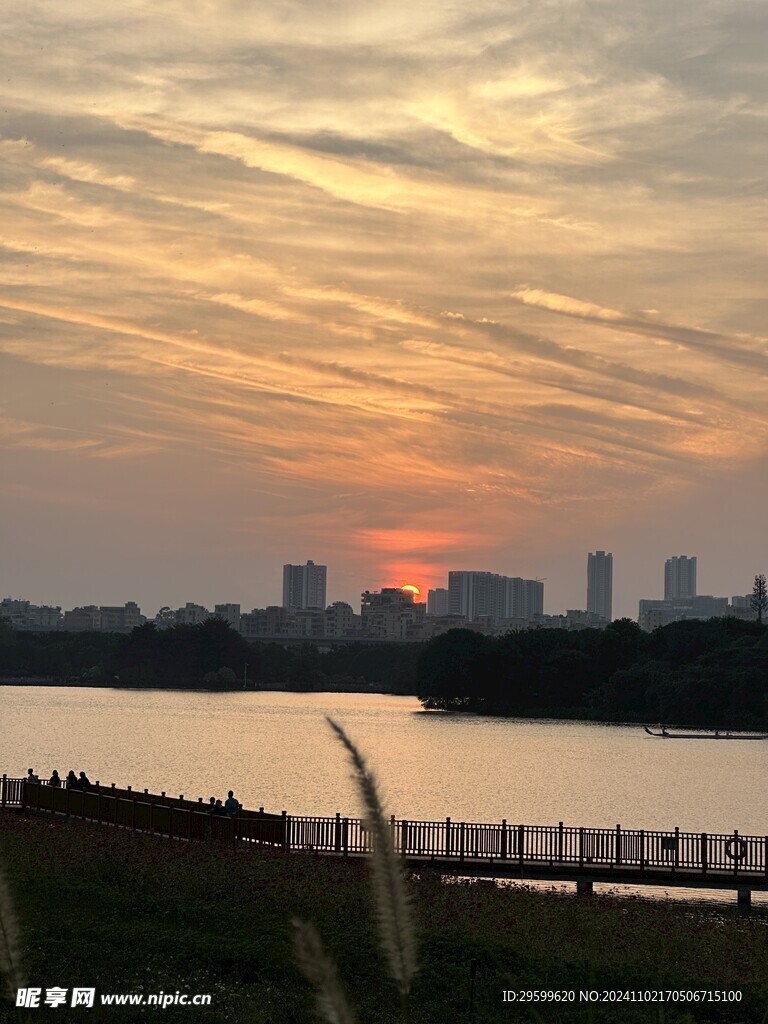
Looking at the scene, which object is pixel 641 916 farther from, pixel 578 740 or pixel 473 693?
pixel 473 693

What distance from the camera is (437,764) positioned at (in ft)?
313

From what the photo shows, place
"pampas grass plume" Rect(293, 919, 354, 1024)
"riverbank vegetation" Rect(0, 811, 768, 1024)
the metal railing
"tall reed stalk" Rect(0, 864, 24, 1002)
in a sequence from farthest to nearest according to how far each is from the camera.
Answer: the metal railing, "riverbank vegetation" Rect(0, 811, 768, 1024), "tall reed stalk" Rect(0, 864, 24, 1002), "pampas grass plume" Rect(293, 919, 354, 1024)

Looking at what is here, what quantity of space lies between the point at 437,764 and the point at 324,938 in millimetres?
73119

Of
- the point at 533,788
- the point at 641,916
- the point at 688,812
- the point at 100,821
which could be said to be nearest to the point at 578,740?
the point at 533,788

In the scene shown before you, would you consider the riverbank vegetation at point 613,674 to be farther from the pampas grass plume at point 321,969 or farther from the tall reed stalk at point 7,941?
the pampas grass plume at point 321,969

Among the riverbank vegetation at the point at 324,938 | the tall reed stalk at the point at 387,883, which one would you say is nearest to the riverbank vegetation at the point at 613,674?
the riverbank vegetation at the point at 324,938

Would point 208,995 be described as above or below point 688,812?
above

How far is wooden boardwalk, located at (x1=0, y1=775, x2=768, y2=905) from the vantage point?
34.1 metres

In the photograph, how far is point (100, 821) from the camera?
39.2 m

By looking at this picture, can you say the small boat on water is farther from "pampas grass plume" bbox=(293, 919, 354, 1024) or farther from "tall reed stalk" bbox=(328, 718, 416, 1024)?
"pampas grass plume" bbox=(293, 919, 354, 1024)

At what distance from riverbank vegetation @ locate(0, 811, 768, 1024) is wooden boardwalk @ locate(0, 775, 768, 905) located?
6.02 ft

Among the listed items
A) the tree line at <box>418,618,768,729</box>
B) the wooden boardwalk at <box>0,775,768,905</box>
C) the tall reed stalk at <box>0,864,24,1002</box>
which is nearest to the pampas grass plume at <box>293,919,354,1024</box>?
the tall reed stalk at <box>0,864,24,1002</box>

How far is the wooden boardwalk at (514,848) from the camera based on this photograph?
34.1 meters

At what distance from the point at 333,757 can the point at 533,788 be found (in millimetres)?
24738
